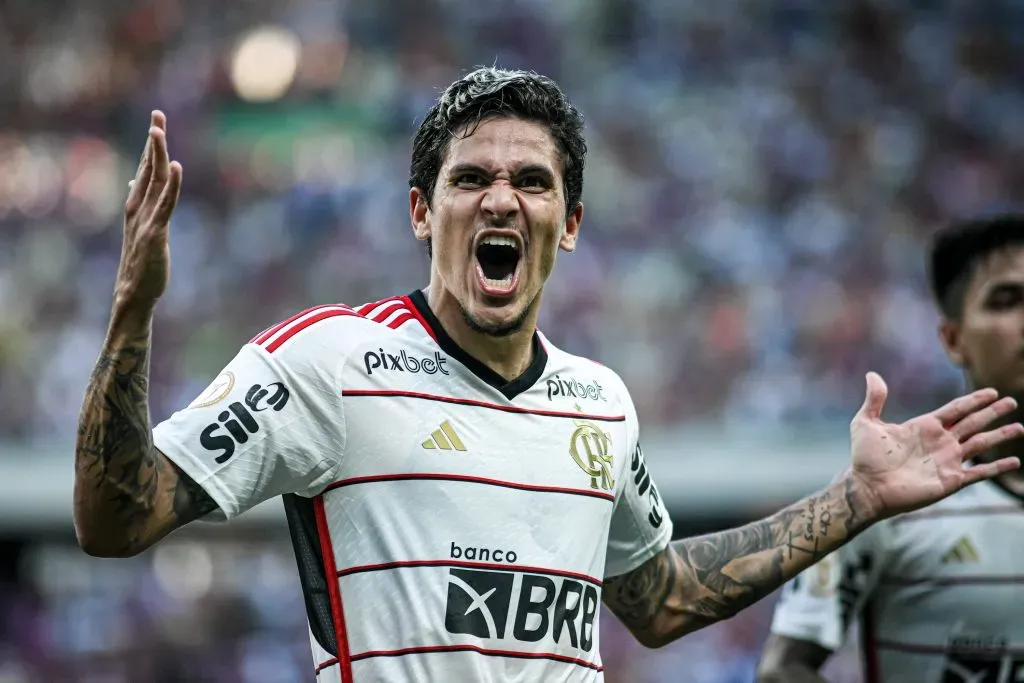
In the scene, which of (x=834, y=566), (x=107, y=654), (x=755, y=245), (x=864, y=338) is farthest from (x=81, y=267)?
(x=834, y=566)

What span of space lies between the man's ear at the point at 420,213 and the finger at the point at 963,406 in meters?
1.37

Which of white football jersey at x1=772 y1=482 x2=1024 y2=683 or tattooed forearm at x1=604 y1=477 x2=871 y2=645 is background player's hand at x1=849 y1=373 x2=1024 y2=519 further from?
white football jersey at x1=772 y1=482 x2=1024 y2=683

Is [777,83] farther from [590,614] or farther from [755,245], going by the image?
[590,614]

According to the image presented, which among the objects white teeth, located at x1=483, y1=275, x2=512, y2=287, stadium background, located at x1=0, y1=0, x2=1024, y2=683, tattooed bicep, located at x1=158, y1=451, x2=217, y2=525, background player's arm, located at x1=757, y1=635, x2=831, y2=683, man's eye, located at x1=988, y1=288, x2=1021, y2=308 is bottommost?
background player's arm, located at x1=757, y1=635, x2=831, y2=683

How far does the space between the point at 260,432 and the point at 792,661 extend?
84.2 inches

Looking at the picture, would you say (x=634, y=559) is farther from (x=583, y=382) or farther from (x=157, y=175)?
(x=157, y=175)

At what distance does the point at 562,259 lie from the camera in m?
13.4

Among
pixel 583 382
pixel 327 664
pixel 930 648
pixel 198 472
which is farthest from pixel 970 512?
pixel 198 472

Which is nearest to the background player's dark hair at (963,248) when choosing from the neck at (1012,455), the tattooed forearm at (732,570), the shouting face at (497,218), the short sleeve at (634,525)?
the neck at (1012,455)

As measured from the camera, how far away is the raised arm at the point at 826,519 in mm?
3641

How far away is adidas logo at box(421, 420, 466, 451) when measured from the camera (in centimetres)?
318

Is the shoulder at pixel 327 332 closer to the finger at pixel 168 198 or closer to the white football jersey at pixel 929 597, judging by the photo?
the finger at pixel 168 198

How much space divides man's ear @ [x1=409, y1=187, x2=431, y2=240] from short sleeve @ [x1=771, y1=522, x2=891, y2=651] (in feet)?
5.61

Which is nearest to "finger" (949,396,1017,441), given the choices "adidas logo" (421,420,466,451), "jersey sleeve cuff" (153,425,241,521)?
"adidas logo" (421,420,466,451)
